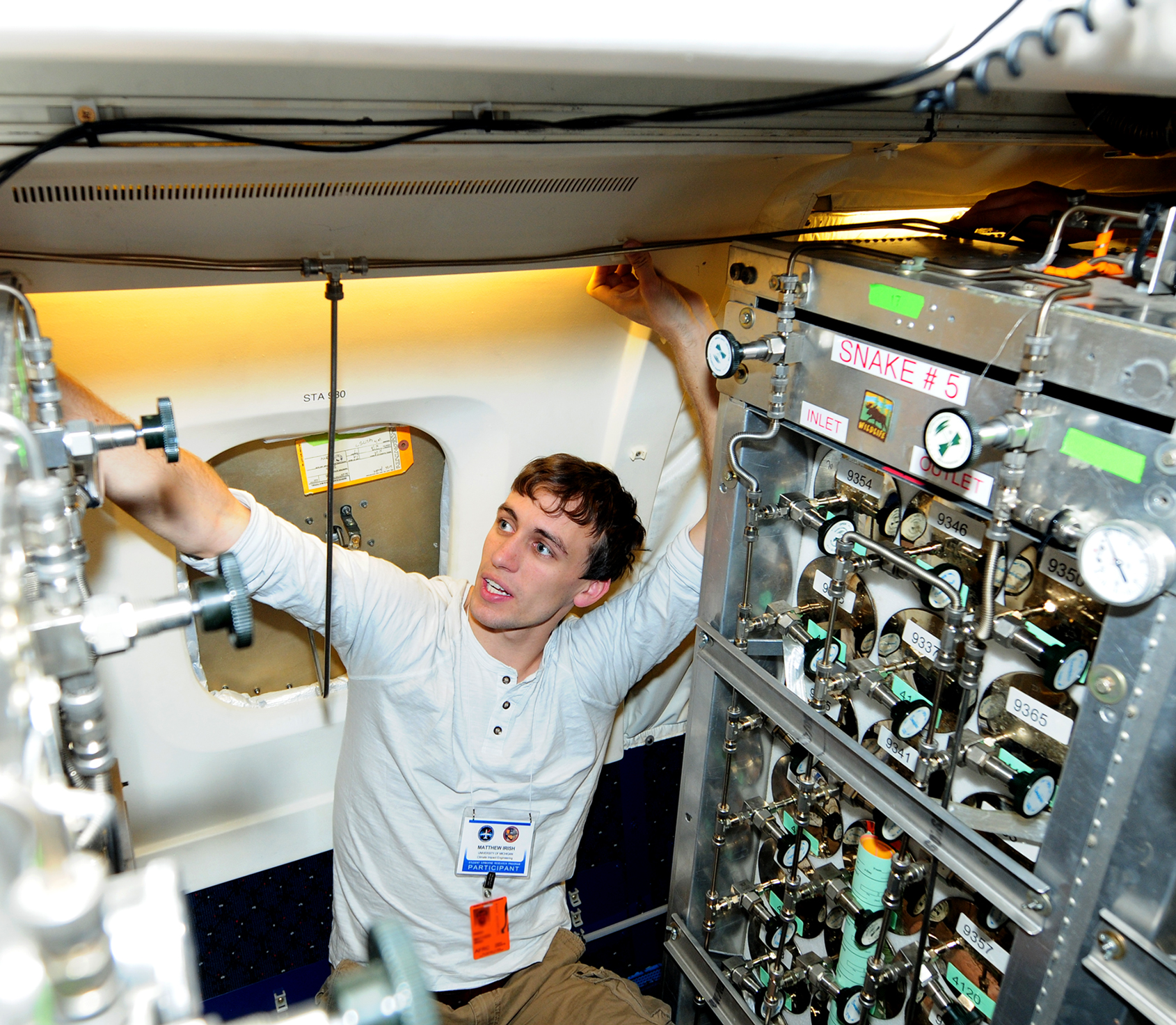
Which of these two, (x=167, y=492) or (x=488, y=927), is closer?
(x=167, y=492)

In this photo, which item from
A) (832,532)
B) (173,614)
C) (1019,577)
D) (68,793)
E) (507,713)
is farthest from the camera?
(507,713)

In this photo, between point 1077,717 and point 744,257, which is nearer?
point 1077,717

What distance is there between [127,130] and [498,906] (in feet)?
6.46

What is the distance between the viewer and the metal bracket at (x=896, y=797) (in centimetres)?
146

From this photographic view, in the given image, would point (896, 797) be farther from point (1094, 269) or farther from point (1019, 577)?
point (1094, 269)

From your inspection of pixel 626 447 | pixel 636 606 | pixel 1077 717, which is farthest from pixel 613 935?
pixel 1077 717

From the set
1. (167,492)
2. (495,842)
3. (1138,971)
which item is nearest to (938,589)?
(1138,971)

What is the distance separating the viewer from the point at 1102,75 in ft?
4.09

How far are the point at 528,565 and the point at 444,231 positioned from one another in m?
0.82

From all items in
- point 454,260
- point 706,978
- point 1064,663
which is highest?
point 454,260

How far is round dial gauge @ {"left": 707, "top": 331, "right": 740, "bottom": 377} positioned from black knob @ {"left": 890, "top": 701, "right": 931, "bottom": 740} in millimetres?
730

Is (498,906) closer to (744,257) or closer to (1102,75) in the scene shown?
(744,257)

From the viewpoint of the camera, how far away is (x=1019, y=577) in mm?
1540

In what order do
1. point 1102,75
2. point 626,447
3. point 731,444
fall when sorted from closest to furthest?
point 1102,75
point 731,444
point 626,447
